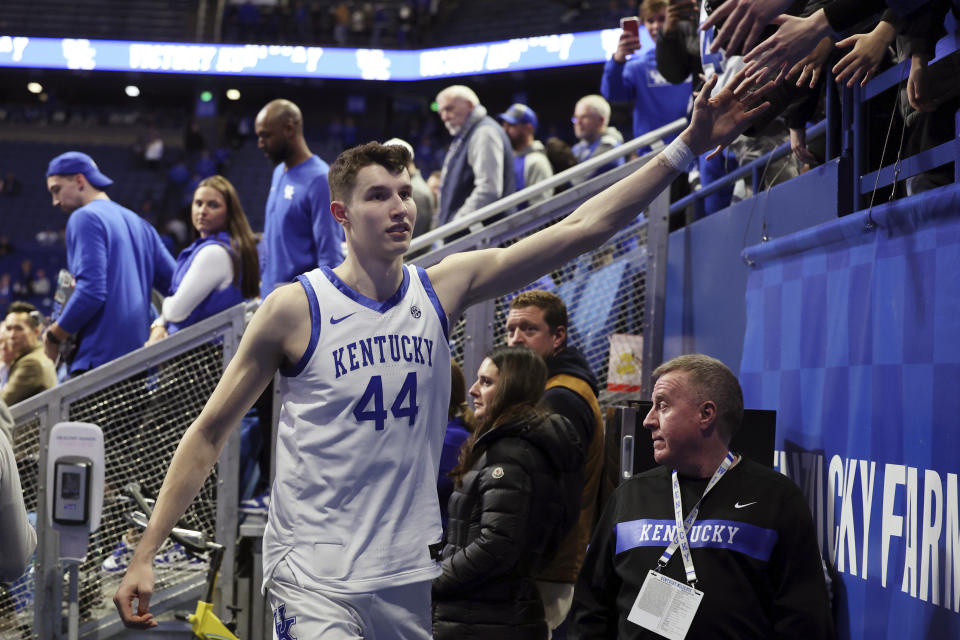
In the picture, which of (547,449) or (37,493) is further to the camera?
(37,493)

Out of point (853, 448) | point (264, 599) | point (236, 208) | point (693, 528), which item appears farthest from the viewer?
point (236, 208)

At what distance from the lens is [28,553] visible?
11.5 ft

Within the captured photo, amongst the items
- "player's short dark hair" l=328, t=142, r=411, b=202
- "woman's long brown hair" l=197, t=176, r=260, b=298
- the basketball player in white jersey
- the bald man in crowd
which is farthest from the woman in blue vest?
the basketball player in white jersey

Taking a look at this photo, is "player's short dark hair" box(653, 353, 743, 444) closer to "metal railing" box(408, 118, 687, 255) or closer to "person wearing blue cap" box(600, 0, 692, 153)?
"metal railing" box(408, 118, 687, 255)

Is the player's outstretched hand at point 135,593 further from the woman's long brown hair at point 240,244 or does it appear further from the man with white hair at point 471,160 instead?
the man with white hair at point 471,160

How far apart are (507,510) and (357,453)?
151 cm

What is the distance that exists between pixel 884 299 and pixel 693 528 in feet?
3.05

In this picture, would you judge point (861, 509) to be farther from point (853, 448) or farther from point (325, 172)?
point (325, 172)

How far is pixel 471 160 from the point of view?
723cm

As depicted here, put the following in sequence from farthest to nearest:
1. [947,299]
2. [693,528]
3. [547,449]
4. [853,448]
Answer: [547,449], [853,448], [693,528], [947,299]

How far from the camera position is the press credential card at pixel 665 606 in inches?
121

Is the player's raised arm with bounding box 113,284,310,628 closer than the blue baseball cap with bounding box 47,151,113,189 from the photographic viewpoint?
Yes

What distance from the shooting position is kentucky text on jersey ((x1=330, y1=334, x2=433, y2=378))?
9.12 ft

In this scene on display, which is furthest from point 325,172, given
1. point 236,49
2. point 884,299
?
point 236,49
